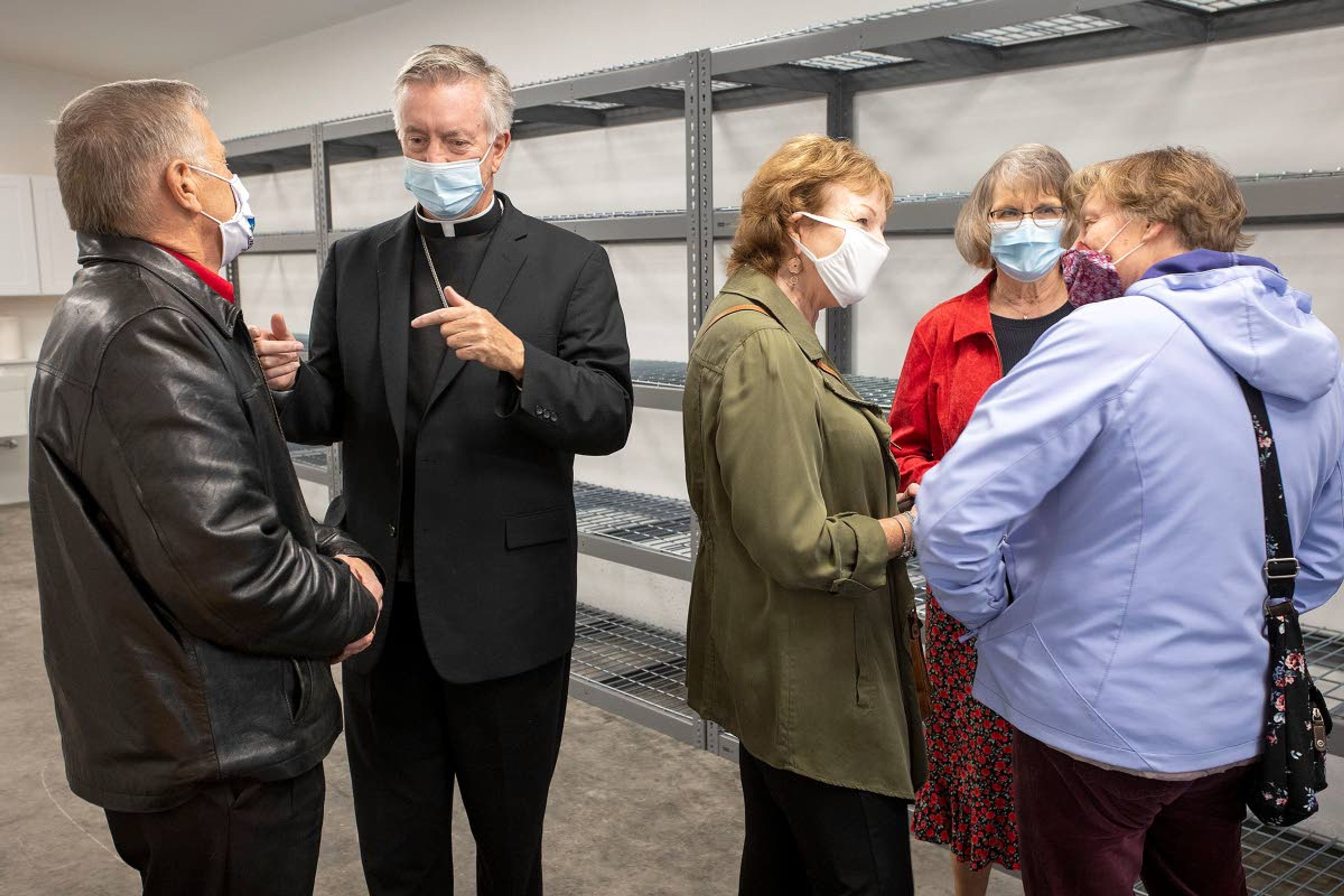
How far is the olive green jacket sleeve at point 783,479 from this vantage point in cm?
141

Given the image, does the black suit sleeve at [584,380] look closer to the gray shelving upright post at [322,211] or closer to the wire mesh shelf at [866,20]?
the wire mesh shelf at [866,20]

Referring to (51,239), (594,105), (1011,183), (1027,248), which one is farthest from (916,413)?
(51,239)

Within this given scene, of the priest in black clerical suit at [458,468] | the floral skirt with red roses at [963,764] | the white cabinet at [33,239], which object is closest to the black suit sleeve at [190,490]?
the priest in black clerical suit at [458,468]

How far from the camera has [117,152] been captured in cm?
127

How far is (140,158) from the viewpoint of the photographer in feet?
4.21

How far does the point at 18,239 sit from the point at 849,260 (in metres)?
7.08

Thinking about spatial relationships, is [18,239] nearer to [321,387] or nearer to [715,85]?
[715,85]

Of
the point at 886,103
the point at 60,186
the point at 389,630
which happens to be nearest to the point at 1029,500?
the point at 389,630

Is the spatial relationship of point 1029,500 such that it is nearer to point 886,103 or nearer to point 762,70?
point 762,70

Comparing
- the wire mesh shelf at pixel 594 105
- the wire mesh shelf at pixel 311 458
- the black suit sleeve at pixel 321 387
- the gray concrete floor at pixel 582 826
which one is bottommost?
the gray concrete floor at pixel 582 826

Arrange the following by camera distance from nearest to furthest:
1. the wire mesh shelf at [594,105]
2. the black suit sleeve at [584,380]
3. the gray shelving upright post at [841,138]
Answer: the black suit sleeve at [584,380] < the gray shelving upright post at [841,138] < the wire mesh shelf at [594,105]

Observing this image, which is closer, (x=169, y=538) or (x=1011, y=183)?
(x=169, y=538)

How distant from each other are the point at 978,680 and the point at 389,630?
3.19ft

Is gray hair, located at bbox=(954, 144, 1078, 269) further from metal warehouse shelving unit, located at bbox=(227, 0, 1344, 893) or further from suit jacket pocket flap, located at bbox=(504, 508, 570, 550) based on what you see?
suit jacket pocket flap, located at bbox=(504, 508, 570, 550)
